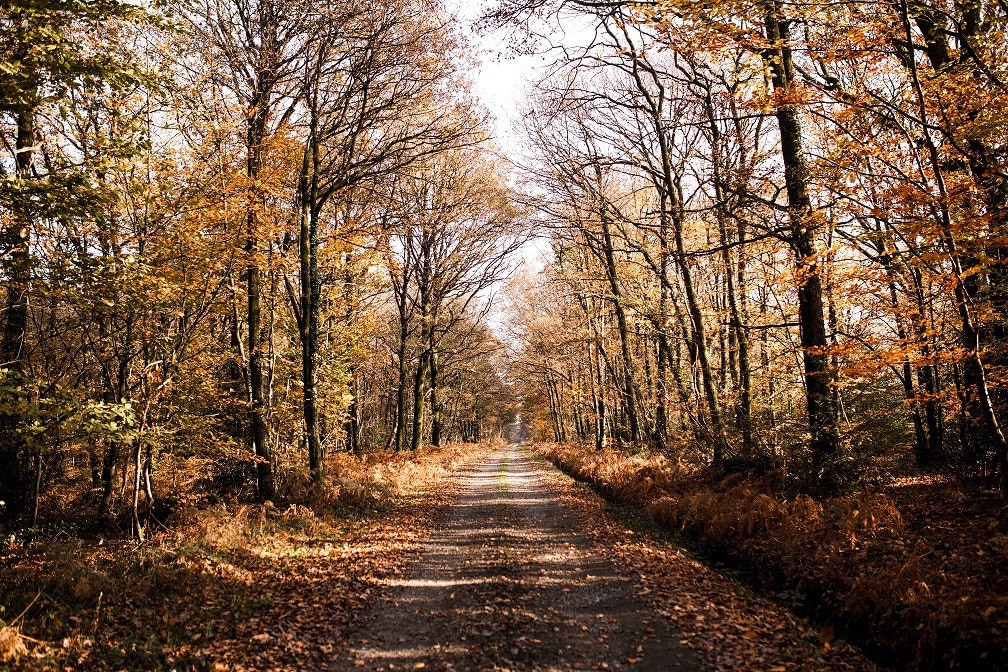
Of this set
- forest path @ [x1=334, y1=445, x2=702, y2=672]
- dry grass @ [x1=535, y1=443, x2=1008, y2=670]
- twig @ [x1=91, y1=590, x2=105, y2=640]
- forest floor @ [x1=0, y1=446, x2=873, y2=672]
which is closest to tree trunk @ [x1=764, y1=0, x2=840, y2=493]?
dry grass @ [x1=535, y1=443, x2=1008, y2=670]

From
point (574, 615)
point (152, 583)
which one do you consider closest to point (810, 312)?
point (574, 615)

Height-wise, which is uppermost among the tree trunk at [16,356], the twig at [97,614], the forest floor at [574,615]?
the tree trunk at [16,356]

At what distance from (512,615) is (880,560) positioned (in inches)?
180

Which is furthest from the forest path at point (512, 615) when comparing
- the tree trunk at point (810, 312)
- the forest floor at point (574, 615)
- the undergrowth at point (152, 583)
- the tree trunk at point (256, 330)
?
the tree trunk at point (810, 312)

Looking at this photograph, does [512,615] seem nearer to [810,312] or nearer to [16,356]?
[810,312]

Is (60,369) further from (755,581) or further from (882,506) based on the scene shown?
(882,506)

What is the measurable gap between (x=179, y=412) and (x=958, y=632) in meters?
11.8

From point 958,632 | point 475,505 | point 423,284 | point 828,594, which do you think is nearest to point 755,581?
point 828,594

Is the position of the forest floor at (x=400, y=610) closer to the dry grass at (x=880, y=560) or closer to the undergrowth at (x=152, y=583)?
the undergrowth at (x=152, y=583)

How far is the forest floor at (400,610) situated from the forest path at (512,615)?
2 cm

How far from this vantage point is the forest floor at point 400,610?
508 centimetres

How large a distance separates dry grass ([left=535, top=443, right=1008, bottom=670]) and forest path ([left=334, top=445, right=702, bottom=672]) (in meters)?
2.02

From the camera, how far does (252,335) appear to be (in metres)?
11.3

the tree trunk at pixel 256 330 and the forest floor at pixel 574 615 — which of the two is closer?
the forest floor at pixel 574 615
